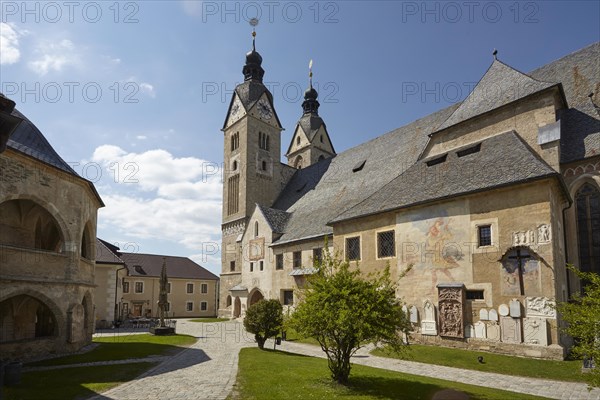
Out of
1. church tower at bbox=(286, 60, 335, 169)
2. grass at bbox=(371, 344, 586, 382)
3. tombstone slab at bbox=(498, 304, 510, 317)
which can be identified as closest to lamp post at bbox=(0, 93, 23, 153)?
grass at bbox=(371, 344, 586, 382)

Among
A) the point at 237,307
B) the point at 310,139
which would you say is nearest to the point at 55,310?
the point at 237,307

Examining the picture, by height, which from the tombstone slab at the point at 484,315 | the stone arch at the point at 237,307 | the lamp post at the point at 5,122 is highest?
the lamp post at the point at 5,122

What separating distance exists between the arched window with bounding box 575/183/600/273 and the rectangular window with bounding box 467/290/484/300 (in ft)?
18.3

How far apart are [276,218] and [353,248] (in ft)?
43.5

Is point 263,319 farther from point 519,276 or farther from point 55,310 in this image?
point 519,276

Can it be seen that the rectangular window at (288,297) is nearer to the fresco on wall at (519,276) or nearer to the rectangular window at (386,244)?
the rectangular window at (386,244)

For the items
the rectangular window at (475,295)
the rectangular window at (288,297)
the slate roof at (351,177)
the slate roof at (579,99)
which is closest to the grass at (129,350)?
the rectangular window at (288,297)

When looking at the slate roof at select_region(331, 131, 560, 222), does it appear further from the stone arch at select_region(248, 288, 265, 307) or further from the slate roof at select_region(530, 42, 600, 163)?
the stone arch at select_region(248, 288, 265, 307)

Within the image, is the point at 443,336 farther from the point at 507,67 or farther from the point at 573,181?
the point at 507,67

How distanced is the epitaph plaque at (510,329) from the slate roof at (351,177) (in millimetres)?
13886

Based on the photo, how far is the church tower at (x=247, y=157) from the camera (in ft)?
145

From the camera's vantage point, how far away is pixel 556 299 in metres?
15.6

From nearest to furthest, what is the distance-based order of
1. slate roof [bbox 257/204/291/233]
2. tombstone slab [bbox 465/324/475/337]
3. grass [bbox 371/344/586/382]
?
grass [bbox 371/344/586/382], tombstone slab [bbox 465/324/475/337], slate roof [bbox 257/204/291/233]

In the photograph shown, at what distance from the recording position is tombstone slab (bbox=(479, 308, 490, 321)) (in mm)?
17047
